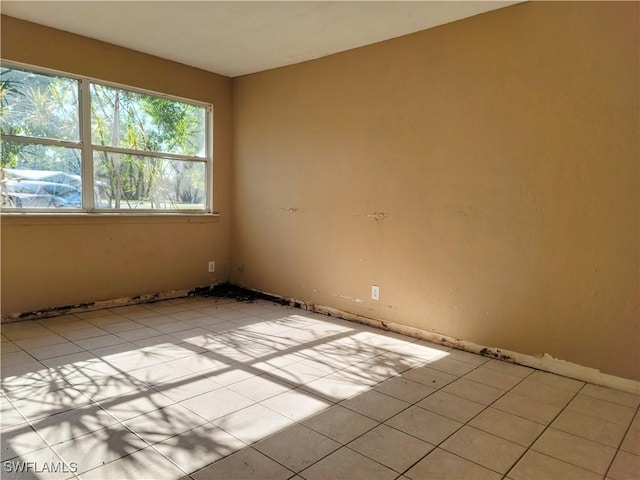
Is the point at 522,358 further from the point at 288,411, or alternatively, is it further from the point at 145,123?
the point at 145,123

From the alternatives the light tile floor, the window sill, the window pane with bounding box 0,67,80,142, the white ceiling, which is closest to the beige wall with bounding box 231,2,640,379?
the white ceiling

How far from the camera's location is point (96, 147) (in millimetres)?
3799

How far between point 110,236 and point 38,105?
122 centimetres

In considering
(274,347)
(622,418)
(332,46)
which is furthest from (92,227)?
(622,418)

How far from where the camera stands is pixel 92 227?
150 inches

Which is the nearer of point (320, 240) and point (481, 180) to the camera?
point (481, 180)

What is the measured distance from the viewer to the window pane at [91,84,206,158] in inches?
151

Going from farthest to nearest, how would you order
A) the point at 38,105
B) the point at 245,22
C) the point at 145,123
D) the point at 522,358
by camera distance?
the point at 145,123 → the point at 38,105 → the point at 245,22 → the point at 522,358

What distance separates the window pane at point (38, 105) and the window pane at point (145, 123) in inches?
7.1

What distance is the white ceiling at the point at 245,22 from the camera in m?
2.88

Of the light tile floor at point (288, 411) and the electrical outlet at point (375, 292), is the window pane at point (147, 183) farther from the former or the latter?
the electrical outlet at point (375, 292)

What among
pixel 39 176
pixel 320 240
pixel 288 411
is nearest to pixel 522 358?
pixel 288 411

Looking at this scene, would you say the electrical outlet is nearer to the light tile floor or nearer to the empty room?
the empty room

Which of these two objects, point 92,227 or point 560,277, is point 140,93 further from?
point 560,277
